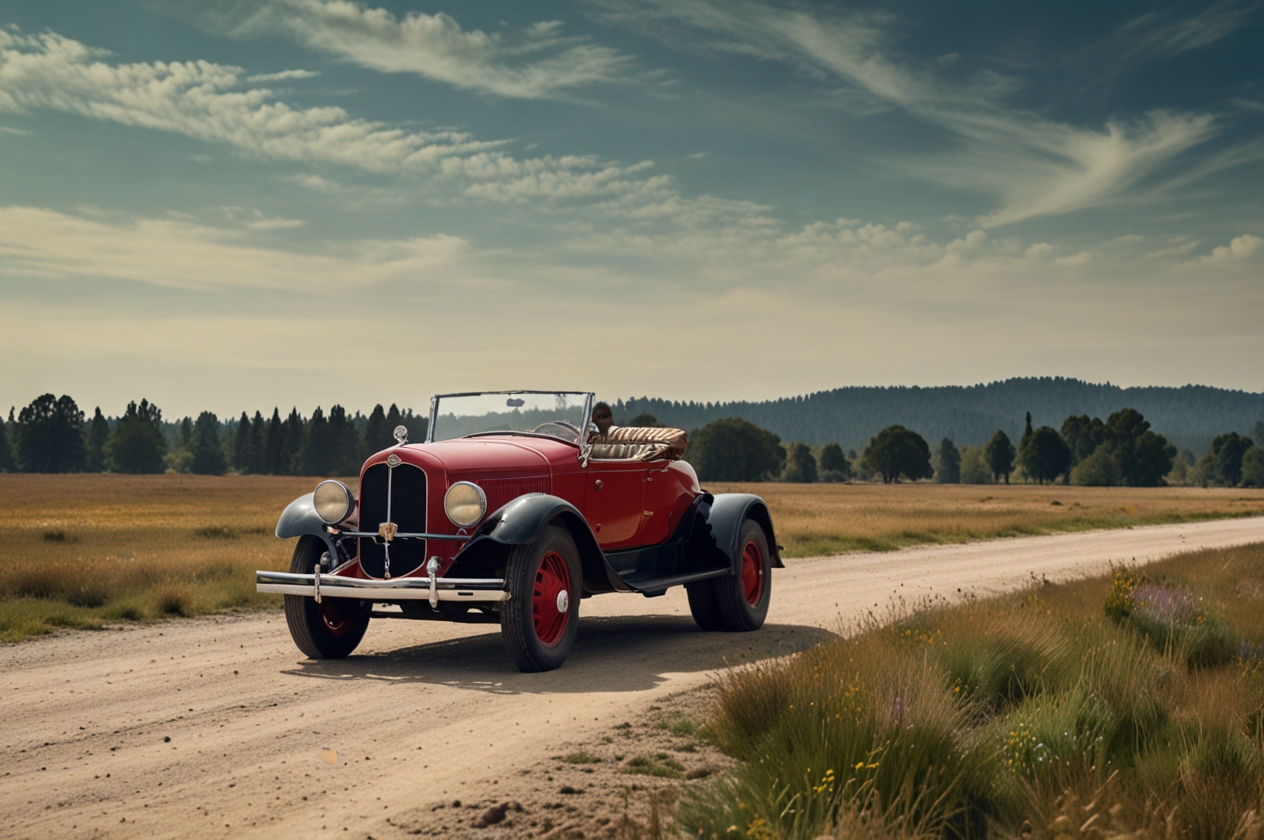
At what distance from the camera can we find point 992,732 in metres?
5.99

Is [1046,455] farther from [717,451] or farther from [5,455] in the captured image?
[5,455]

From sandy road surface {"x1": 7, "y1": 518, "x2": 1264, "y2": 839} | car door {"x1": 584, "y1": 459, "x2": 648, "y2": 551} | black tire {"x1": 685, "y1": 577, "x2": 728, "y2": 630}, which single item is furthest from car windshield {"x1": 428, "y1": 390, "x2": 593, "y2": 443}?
black tire {"x1": 685, "y1": 577, "x2": 728, "y2": 630}

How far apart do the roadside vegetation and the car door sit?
9.23ft

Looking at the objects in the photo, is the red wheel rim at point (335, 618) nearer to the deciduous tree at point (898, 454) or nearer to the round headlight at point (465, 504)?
the round headlight at point (465, 504)

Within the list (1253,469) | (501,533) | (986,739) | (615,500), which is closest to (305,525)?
(501,533)

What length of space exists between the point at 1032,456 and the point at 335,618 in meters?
152

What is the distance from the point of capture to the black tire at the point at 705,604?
434 inches

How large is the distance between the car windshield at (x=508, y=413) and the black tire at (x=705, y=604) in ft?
7.65

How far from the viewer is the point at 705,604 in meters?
11.1

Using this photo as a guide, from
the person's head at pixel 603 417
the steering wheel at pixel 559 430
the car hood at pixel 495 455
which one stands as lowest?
the car hood at pixel 495 455

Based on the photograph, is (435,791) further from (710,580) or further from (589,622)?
(589,622)

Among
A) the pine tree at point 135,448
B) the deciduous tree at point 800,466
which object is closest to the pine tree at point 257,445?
the pine tree at point 135,448

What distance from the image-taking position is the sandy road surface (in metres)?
5.02

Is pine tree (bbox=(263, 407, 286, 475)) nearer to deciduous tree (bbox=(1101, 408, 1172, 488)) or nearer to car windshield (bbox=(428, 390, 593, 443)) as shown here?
deciduous tree (bbox=(1101, 408, 1172, 488))
